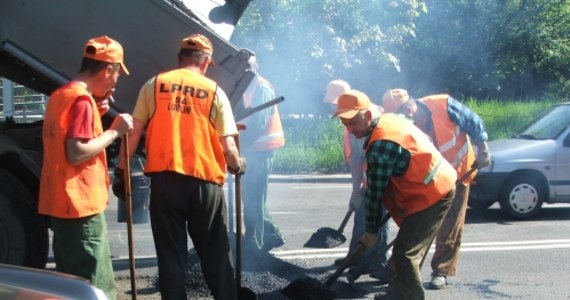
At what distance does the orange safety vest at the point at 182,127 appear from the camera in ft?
13.5

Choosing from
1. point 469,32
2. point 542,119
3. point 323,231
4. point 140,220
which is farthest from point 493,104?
point 140,220

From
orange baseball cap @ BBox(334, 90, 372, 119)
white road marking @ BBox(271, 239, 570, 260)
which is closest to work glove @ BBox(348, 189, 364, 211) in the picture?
white road marking @ BBox(271, 239, 570, 260)

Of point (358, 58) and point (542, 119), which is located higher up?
point (358, 58)

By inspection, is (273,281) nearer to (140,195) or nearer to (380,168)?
(140,195)

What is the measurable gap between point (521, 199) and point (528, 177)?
0.30 m

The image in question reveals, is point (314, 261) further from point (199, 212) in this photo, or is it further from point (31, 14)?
point (31, 14)

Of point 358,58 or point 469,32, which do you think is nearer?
point 358,58

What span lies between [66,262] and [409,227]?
199 cm

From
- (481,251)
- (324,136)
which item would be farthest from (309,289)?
(324,136)

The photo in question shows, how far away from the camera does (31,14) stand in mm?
4656

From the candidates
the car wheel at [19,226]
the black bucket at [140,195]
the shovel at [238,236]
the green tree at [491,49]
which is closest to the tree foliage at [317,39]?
the green tree at [491,49]

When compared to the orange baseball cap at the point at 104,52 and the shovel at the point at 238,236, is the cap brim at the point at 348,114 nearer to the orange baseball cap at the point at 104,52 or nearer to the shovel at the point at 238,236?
the shovel at the point at 238,236

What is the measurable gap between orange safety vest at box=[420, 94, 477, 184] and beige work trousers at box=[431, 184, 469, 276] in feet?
0.50

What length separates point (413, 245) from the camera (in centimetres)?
443
